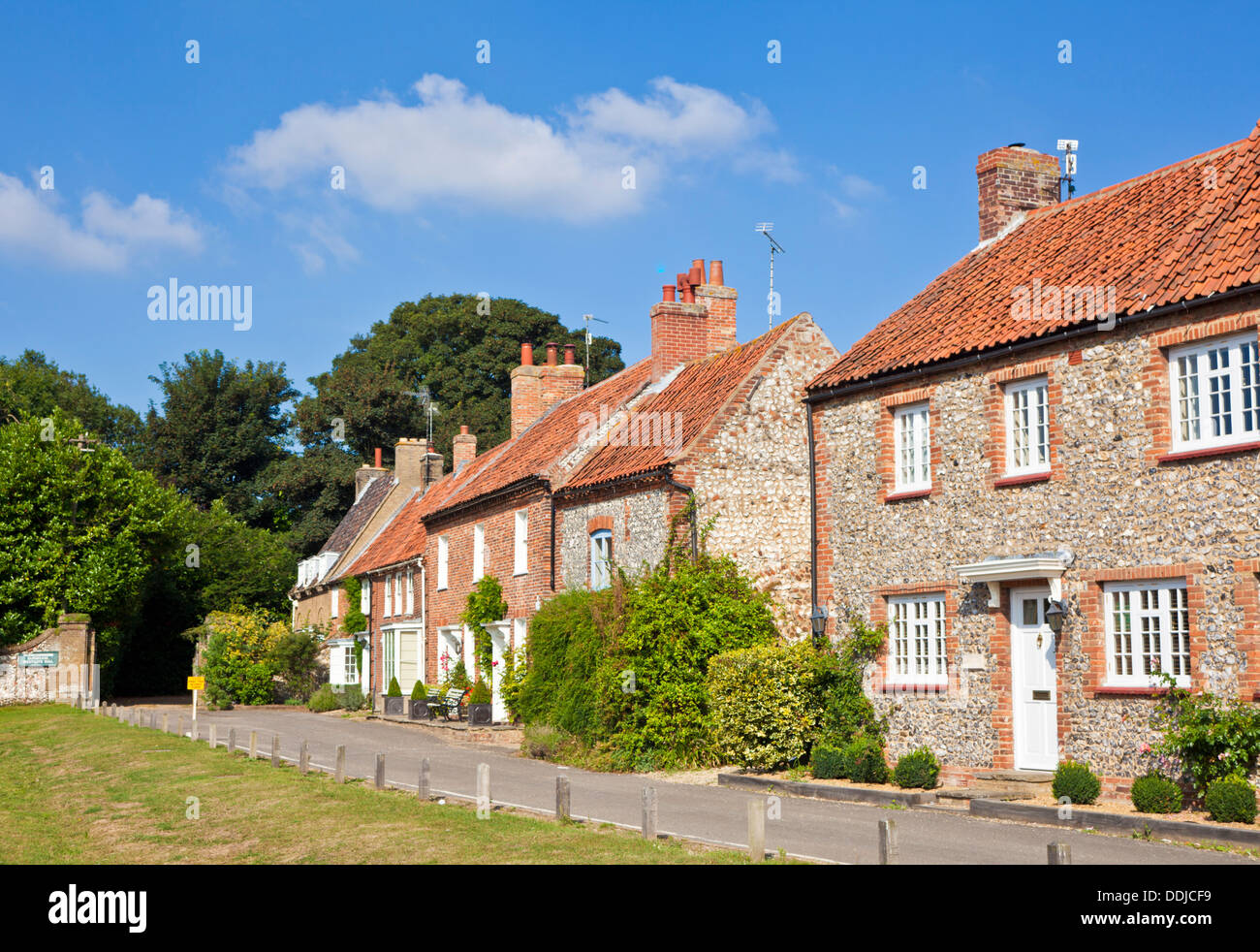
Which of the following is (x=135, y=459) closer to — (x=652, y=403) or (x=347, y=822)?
(x=652, y=403)

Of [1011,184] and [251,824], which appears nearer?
[251,824]

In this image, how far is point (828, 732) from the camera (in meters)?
20.7

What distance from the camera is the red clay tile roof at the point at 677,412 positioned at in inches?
973

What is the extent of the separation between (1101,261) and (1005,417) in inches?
107

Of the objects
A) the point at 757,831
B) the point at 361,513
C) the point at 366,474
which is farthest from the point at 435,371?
the point at 757,831

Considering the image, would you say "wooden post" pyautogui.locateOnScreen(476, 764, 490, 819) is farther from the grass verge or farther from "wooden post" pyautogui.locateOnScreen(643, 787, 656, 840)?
"wooden post" pyautogui.locateOnScreen(643, 787, 656, 840)

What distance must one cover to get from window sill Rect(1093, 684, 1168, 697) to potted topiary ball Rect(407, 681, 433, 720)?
21.5m

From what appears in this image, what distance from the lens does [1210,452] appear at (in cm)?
1578

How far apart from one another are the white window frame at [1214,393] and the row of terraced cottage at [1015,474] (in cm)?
3

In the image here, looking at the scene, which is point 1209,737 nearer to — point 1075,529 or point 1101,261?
point 1075,529

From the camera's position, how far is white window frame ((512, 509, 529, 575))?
30.4 meters

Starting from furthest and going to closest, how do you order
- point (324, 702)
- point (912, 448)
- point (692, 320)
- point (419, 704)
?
point (324, 702), point (419, 704), point (692, 320), point (912, 448)

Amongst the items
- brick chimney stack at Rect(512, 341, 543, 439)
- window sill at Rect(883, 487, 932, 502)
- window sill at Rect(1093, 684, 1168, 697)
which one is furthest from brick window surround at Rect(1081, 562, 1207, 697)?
brick chimney stack at Rect(512, 341, 543, 439)

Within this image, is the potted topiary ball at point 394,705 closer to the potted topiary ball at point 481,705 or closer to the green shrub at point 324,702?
the potted topiary ball at point 481,705
